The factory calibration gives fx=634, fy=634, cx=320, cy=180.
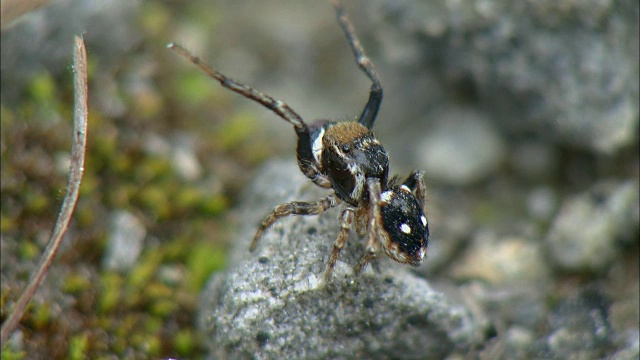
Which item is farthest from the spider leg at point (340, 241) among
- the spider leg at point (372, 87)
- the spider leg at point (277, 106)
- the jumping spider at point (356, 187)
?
the spider leg at point (372, 87)

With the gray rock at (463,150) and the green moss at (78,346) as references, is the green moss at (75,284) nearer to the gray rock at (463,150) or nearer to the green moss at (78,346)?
the green moss at (78,346)

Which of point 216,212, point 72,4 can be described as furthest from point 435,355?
point 72,4

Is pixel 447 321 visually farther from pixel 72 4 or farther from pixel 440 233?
pixel 72 4

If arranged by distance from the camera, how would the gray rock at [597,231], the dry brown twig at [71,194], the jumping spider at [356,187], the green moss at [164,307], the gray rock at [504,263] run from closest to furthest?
1. the dry brown twig at [71,194]
2. the jumping spider at [356,187]
3. the green moss at [164,307]
4. the gray rock at [597,231]
5. the gray rock at [504,263]

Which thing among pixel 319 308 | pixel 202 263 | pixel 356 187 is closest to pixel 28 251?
pixel 202 263

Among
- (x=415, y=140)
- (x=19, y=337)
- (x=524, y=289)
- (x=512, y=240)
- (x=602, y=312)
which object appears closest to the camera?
(x=19, y=337)

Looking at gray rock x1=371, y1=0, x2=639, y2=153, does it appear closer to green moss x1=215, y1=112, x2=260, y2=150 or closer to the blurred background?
the blurred background

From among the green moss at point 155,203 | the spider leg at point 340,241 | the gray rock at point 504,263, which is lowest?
the spider leg at point 340,241
